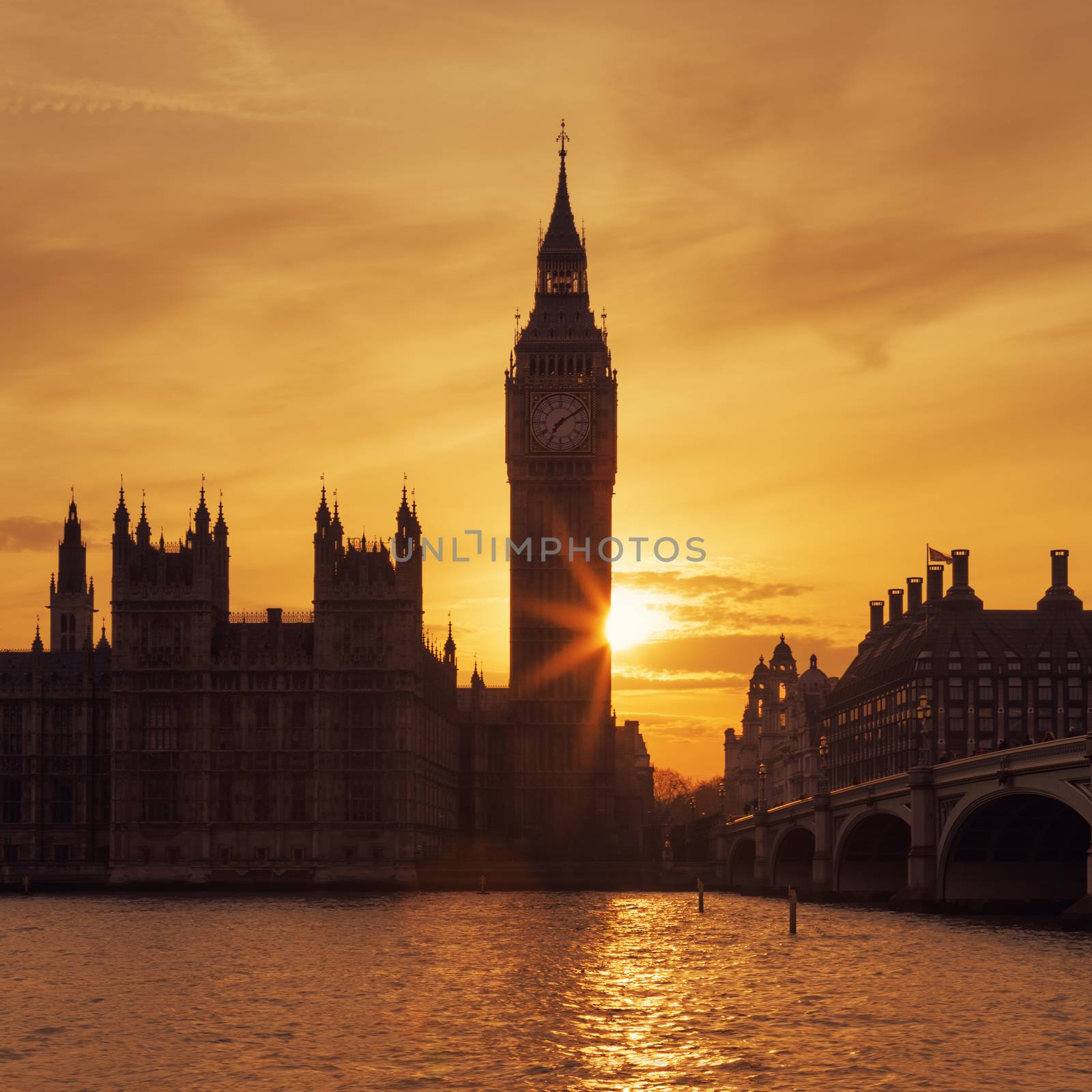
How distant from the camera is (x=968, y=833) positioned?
105125 millimetres

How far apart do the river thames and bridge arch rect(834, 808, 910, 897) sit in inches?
921

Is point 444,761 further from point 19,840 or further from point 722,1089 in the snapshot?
point 722,1089

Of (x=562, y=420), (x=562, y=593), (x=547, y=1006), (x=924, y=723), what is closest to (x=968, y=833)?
(x=924, y=723)

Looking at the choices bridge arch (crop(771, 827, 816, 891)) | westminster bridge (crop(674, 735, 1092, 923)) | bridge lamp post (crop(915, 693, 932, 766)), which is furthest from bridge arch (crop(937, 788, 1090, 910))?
bridge arch (crop(771, 827, 816, 891))

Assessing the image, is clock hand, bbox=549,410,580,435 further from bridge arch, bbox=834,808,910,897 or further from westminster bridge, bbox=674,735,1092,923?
bridge arch, bbox=834,808,910,897

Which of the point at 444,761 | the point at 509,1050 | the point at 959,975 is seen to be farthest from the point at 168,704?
the point at 509,1050

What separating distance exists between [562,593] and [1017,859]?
88805mm

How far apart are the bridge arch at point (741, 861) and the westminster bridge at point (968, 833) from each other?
25.4 m

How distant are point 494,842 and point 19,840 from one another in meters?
45.5

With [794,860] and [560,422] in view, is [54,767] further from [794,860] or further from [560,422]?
[794,860]

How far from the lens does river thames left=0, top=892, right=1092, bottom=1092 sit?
1977 inches

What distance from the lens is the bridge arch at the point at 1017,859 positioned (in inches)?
4070

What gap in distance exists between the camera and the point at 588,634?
626 feet

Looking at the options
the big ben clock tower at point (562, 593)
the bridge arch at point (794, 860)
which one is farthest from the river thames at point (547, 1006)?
the big ben clock tower at point (562, 593)
